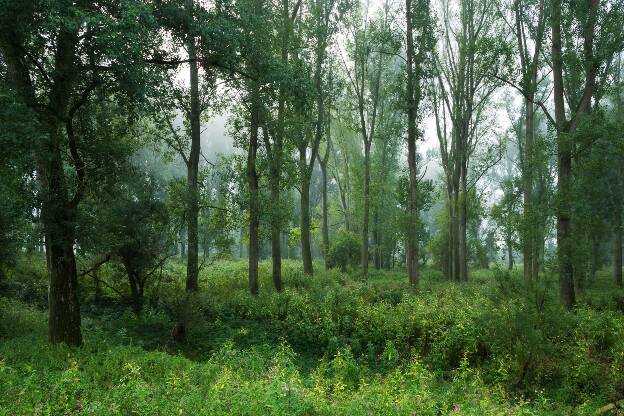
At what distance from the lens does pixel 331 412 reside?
16.5ft

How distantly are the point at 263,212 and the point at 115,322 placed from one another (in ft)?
18.1

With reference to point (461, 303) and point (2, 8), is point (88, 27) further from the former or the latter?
point (461, 303)

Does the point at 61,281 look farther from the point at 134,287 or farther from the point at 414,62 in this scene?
the point at 414,62

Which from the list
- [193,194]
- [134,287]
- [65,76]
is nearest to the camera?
[65,76]

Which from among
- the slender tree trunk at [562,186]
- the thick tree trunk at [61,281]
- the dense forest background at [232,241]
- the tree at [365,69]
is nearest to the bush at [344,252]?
the tree at [365,69]

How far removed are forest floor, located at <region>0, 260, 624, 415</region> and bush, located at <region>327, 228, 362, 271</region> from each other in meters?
9.53

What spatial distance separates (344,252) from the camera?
2608cm

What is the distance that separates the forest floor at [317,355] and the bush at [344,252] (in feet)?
31.3

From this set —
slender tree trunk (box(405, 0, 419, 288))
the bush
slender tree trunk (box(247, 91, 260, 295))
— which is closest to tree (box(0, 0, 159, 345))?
slender tree trunk (box(247, 91, 260, 295))

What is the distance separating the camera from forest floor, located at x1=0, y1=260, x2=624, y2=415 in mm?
5355

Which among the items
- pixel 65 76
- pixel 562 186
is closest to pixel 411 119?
pixel 562 186

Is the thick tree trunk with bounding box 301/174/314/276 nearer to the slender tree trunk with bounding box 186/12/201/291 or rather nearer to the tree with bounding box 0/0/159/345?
the slender tree trunk with bounding box 186/12/201/291

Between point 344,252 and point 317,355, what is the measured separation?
15078 mm

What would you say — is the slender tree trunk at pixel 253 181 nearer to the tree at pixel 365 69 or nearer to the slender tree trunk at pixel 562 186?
the tree at pixel 365 69
